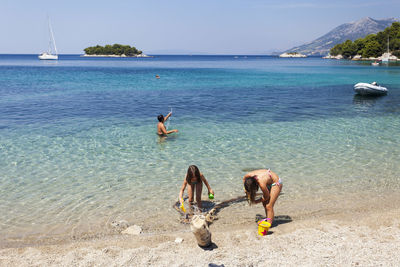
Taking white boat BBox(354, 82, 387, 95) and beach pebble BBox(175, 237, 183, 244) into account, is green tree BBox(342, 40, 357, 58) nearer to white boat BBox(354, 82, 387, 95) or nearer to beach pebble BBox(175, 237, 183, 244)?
white boat BBox(354, 82, 387, 95)

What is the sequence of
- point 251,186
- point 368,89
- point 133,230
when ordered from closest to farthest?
1. point 251,186
2. point 133,230
3. point 368,89

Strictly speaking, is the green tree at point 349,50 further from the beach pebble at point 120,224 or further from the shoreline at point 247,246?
the beach pebble at point 120,224

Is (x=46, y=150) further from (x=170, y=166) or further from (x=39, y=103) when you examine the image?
(x=39, y=103)

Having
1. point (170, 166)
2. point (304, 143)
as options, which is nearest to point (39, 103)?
point (170, 166)

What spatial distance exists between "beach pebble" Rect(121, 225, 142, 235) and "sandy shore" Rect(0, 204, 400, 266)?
0.45 feet

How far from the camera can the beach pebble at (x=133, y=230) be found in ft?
22.1

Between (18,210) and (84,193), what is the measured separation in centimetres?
162

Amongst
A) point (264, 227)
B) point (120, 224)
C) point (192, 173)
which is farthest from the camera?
point (192, 173)

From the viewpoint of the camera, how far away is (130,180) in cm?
955

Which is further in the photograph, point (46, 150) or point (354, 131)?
point (354, 131)

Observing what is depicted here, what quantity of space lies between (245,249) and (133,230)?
2517 mm

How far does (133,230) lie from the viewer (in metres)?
6.82

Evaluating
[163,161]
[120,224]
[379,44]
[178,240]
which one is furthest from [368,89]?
[379,44]

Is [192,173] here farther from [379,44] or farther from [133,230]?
[379,44]
